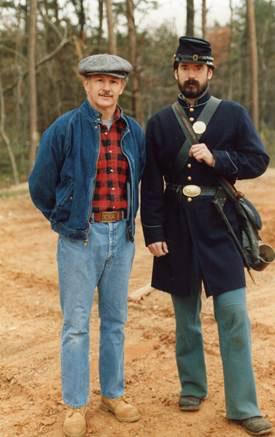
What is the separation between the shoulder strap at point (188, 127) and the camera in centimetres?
361

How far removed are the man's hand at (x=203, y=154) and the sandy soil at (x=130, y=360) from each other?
1540 millimetres

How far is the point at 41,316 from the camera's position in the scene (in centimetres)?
615

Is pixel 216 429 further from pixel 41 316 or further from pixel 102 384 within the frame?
pixel 41 316

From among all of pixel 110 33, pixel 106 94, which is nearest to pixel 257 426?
pixel 106 94

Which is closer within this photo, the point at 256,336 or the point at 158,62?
the point at 256,336

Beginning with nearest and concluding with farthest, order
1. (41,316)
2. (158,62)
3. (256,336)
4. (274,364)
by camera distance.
Answer: (274,364), (256,336), (41,316), (158,62)

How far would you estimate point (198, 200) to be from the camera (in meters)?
3.66

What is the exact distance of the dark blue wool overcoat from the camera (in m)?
3.59

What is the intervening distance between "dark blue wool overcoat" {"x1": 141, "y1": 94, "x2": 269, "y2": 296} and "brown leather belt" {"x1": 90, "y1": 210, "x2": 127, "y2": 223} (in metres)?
0.28

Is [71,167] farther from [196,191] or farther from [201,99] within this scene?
[201,99]

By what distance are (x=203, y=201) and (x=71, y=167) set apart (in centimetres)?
80

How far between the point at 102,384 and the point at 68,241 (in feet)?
3.12

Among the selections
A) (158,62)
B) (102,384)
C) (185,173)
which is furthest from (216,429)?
(158,62)

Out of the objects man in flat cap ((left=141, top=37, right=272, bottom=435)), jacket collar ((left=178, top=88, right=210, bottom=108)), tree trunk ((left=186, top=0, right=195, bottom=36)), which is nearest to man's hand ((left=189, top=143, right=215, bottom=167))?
man in flat cap ((left=141, top=37, right=272, bottom=435))
